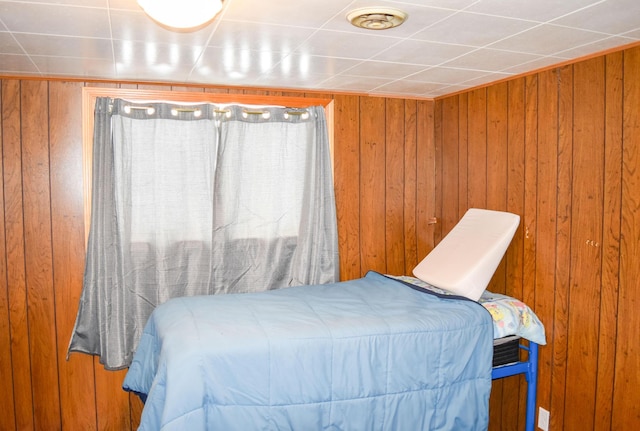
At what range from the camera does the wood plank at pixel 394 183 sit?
3941mm

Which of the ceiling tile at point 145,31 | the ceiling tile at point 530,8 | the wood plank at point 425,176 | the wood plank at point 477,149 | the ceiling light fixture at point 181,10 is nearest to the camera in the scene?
the ceiling light fixture at point 181,10

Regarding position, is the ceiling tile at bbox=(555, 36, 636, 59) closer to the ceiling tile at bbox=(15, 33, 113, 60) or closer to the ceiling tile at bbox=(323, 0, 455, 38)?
the ceiling tile at bbox=(323, 0, 455, 38)

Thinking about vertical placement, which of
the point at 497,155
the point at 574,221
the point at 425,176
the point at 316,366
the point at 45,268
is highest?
the point at 497,155

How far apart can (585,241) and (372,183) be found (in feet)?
5.22

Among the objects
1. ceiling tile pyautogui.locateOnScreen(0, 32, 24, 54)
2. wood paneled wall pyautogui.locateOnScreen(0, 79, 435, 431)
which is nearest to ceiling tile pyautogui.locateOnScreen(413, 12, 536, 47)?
wood paneled wall pyautogui.locateOnScreen(0, 79, 435, 431)

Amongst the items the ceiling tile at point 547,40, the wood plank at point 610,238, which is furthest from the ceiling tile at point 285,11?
the wood plank at point 610,238

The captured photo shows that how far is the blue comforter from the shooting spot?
2.27 metres

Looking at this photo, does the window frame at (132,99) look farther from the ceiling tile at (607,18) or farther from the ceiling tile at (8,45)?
the ceiling tile at (607,18)

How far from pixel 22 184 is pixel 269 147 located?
158cm

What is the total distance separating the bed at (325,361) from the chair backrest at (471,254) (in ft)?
0.08

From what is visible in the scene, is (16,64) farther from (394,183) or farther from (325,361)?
(394,183)

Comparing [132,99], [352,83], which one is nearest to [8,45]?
[132,99]

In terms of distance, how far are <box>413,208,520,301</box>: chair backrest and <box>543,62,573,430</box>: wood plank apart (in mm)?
292

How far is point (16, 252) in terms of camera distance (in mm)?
3182
